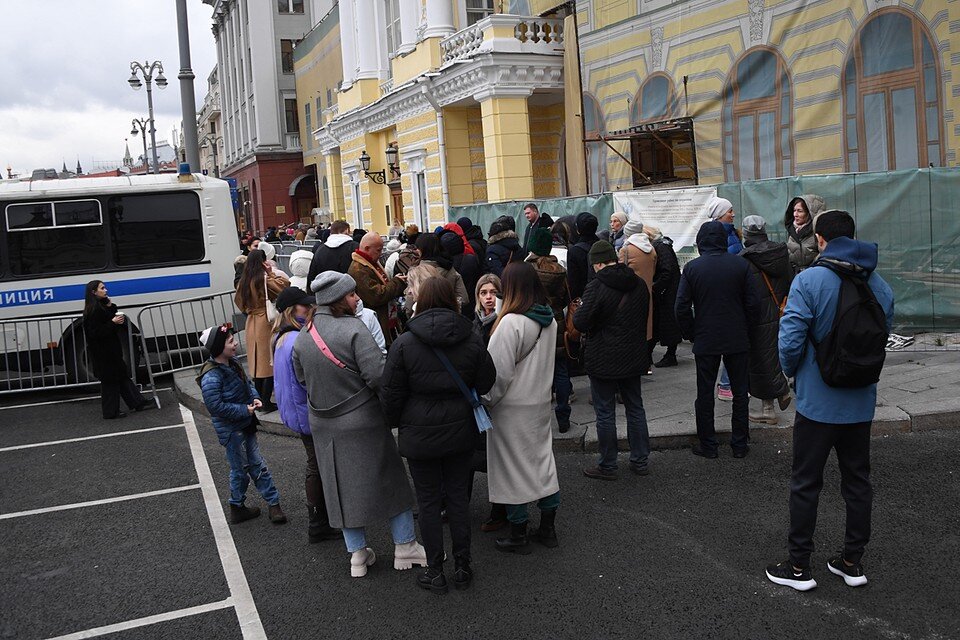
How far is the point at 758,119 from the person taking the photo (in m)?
13.1

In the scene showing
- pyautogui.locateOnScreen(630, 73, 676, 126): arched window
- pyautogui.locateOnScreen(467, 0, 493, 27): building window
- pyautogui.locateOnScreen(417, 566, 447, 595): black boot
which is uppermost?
pyautogui.locateOnScreen(467, 0, 493, 27): building window

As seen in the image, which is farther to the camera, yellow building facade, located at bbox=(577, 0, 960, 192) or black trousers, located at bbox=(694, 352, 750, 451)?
yellow building facade, located at bbox=(577, 0, 960, 192)

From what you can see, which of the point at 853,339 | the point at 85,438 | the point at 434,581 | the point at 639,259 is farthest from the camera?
the point at 85,438

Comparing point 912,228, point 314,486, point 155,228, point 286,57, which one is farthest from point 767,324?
point 286,57

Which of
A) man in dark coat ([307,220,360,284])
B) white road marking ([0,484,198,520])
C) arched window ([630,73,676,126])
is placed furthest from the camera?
arched window ([630,73,676,126])

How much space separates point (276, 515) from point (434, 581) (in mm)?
1730

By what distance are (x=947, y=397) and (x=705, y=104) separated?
7.72m

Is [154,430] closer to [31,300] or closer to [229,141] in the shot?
[31,300]

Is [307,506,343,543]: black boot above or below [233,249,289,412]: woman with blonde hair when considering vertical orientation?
below

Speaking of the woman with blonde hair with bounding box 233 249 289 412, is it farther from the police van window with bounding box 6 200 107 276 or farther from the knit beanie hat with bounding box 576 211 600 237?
the police van window with bounding box 6 200 107 276

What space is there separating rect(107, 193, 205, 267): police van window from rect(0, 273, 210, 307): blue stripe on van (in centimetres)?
25

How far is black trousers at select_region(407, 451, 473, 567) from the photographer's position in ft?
15.8

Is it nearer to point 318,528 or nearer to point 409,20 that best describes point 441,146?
point 409,20

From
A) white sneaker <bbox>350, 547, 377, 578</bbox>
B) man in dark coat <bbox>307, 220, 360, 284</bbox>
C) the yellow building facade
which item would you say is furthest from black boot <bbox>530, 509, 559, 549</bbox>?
the yellow building facade
